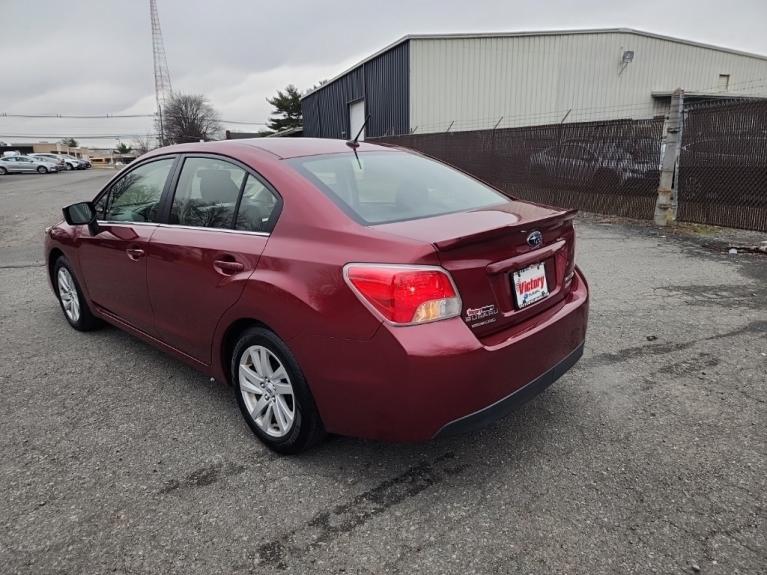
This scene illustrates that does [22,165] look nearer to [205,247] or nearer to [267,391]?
[205,247]

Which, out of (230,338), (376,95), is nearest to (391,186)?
(230,338)

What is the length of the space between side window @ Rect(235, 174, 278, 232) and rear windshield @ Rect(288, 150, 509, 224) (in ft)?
0.71

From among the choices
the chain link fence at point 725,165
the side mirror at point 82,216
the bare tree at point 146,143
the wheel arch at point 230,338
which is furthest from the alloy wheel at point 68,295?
the bare tree at point 146,143

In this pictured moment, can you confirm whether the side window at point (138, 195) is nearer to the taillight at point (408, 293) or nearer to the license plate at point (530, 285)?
the taillight at point (408, 293)

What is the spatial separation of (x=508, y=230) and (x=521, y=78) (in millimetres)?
21811

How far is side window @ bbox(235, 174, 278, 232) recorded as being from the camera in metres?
2.66

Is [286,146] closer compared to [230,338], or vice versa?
[230,338]

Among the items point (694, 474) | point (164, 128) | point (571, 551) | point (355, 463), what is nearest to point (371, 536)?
point (355, 463)

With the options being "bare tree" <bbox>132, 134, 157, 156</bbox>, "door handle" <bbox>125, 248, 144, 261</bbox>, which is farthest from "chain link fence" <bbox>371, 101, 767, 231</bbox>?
"bare tree" <bbox>132, 134, 157, 156</bbox>

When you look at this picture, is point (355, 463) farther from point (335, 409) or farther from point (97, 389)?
point (97, 389)

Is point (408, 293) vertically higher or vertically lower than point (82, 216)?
lower

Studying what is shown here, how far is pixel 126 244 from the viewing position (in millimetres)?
3529

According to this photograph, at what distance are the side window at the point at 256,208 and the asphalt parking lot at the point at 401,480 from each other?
3.71 ft

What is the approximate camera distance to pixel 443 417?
86.4 inches
